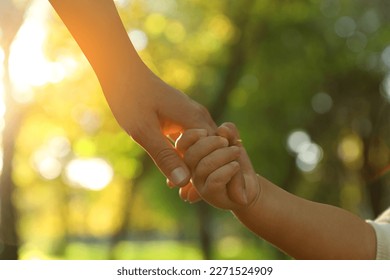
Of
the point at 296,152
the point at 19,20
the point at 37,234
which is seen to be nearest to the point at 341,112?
the point at 296,152

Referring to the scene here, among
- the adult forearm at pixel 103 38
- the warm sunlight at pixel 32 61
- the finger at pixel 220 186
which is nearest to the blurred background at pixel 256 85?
the warm sunlight at pixel 32 61

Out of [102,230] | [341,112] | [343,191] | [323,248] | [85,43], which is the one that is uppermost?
[102,230]

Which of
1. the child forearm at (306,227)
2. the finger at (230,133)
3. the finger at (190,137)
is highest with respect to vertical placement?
the finger at (230,133)

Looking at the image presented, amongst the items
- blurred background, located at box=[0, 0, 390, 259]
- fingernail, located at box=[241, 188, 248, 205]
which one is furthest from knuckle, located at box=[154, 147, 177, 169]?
blurred background, located at box=[0, 0, 390, 259]

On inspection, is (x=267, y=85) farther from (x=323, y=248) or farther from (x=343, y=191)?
(x=323, y=248)

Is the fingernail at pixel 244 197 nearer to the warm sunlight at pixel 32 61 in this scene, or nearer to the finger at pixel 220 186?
the finger at pixel 220 186

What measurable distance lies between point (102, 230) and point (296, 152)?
13195 millimetres

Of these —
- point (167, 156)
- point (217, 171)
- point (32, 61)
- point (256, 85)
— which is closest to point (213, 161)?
A: point (217, 171)

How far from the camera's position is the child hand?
5.73ft

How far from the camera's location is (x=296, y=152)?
1081cm

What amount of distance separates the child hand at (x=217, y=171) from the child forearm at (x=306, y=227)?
0.05 metres

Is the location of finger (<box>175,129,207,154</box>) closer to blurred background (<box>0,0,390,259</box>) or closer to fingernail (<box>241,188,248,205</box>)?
fingernail (<box>241,188,248,205</box>)

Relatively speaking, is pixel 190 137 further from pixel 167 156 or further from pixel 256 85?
pixel 256 85

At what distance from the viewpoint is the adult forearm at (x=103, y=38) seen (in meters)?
1.86
